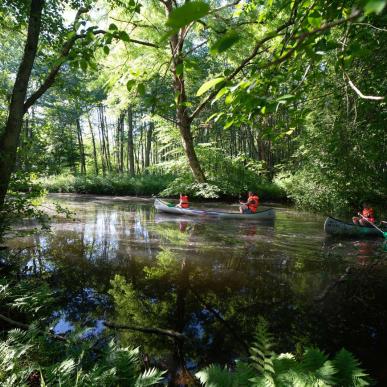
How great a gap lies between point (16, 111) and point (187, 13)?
556 cm

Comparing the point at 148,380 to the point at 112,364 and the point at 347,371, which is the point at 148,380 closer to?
the point at 112,364

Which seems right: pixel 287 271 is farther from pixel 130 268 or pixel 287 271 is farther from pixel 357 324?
pixel 130 268

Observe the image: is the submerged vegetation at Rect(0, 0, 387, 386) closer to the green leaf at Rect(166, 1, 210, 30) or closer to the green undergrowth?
the green leaf at Rect(166, 1, 210, 30)

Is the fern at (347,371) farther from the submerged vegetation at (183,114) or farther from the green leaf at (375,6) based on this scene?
the green leaf at (375,6)

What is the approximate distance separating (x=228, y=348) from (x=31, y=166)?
489 cm

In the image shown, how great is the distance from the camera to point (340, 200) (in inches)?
553

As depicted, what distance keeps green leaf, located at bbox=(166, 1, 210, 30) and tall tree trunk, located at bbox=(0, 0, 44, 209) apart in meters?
5.32

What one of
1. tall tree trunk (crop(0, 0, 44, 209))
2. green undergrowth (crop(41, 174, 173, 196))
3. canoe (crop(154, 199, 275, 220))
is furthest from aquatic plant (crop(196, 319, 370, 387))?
green undergrowth (crop(41, 174, 173, 196))

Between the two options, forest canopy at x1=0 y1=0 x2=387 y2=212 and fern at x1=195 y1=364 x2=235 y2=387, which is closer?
forest canopy at x1=0 y1=0 x2=387 y2=212

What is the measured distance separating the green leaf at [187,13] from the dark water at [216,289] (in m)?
3.18

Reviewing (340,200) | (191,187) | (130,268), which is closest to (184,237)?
(130,268)

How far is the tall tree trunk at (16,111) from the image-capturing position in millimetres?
5199

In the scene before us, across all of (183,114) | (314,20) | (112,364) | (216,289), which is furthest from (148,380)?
(183,114)

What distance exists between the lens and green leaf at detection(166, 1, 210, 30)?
76 cm
